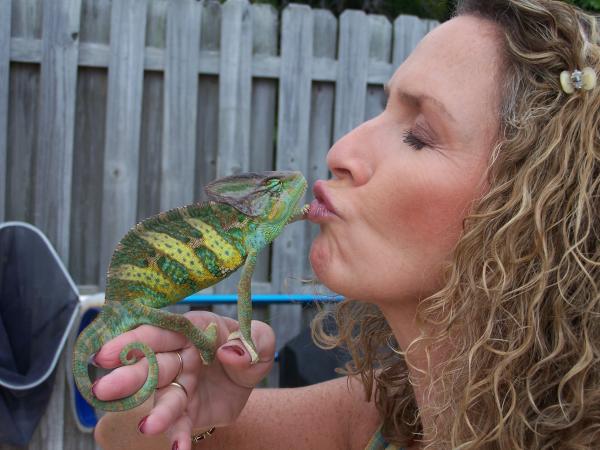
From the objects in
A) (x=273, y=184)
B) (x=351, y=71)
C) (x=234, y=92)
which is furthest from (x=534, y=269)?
(x=351, y=71)

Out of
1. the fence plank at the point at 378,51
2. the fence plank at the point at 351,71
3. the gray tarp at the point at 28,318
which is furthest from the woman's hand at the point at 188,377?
the fence plank at the point at 378,51

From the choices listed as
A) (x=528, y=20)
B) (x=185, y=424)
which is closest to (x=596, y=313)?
(x=528, y=20)

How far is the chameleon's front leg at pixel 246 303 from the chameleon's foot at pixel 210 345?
67 mm

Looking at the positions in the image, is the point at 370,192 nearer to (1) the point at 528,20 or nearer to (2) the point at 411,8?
(1) the point at 528,20

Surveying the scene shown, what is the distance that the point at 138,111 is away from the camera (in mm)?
3625

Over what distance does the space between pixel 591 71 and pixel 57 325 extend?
2900 millimetres

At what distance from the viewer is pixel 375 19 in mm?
4215

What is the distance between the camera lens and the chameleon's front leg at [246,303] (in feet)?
3.97

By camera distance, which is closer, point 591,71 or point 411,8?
point 591,71

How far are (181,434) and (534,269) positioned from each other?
2.39 ft

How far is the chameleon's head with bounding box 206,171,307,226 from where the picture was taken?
1.21 metres

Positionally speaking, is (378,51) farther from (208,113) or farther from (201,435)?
(201,435)

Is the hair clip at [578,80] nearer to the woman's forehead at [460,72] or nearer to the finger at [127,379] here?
the woman's forehead at [460,72]

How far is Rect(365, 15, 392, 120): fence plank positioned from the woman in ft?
9.35
